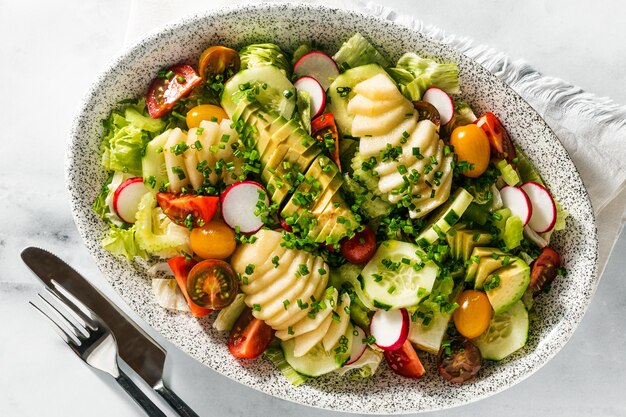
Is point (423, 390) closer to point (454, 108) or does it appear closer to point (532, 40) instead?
point (454, 108)

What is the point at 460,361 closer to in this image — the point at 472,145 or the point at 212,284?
the point at 472,145

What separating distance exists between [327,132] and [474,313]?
93cm

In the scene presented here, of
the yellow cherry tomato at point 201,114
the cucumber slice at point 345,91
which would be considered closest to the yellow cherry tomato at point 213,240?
the yellow cherry tomato at point 201,114

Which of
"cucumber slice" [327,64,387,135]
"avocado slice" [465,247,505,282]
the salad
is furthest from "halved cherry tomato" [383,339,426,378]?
"cucumber slice" [327,64,387,135]

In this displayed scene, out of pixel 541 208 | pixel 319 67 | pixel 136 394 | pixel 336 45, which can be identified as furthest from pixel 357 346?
pixel 336 45

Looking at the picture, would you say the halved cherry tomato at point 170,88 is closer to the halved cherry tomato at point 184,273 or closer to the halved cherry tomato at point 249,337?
the halved cherry tomato at point 184,273

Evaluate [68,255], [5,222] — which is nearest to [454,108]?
[68,255]

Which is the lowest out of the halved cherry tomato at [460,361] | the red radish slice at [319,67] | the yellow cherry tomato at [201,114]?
the halved cherry tomato at [460,361]

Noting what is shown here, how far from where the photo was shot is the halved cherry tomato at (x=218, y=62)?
9.02 ft

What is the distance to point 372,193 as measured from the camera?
268cm

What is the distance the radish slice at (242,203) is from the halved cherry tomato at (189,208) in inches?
2.2

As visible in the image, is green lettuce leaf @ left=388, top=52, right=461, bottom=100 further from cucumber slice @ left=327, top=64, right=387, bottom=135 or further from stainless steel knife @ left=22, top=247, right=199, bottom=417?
stainless steel knife @ left=22, top=247, right=199, bottom=417

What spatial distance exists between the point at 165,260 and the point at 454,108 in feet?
4.38

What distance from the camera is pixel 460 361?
2.77 metres
